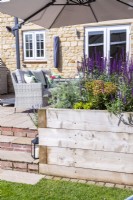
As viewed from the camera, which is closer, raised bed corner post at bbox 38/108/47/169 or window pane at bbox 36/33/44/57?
raised bed corner post at bbox 38/108/47/169

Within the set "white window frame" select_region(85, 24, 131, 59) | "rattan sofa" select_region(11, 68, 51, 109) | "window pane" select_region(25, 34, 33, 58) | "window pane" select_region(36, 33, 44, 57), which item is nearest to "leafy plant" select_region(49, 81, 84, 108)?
"rattan sofa" select_region(11, 68, 51, 109)

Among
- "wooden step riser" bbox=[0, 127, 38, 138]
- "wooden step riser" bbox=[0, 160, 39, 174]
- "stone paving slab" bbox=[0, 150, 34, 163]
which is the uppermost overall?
"wooden step riser" bbox=[0, 127, 38, 138]

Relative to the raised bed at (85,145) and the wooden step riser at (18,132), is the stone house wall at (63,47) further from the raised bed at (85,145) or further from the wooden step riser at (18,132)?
the raised bed at (85,145)

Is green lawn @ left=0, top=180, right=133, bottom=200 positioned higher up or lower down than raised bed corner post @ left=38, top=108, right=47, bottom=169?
lower down

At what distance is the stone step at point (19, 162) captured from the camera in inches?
132

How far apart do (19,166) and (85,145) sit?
94 centimetres

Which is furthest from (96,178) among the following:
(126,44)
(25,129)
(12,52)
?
(12,52)

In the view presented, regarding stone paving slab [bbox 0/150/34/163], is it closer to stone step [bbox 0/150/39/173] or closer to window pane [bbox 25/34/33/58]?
stone step [bbox 0/150/39/173]

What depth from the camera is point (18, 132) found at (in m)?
4.28

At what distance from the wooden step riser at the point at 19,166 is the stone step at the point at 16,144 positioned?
33 centimetres

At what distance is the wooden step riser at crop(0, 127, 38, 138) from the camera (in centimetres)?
416

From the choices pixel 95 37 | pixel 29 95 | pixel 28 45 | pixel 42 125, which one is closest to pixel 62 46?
pixel 95 37

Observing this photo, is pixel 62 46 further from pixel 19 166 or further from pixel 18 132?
pixel 19 166

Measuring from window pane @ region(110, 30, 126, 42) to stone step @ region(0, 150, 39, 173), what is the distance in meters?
8.05
